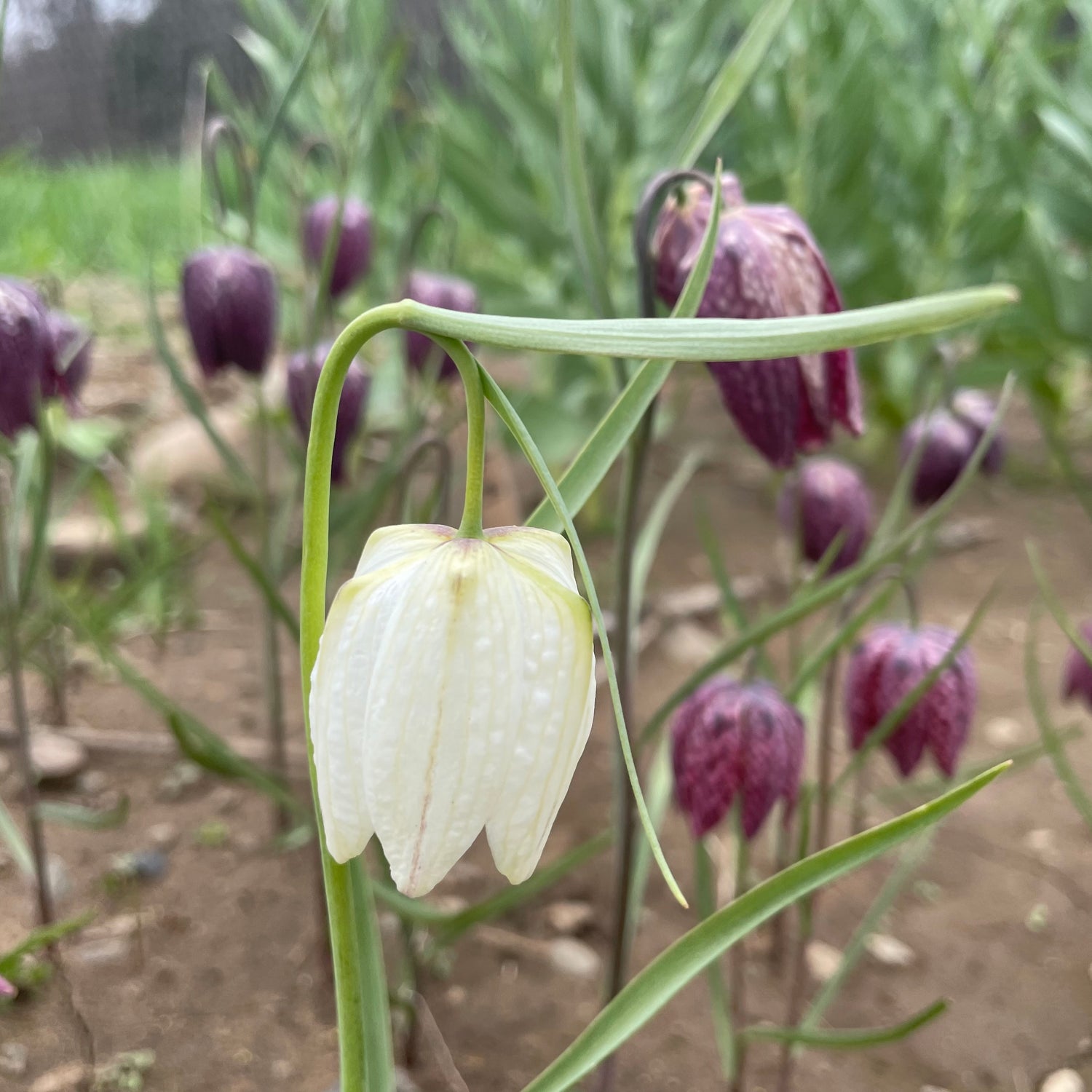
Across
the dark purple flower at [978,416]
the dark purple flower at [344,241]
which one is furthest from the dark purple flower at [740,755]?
the dark purple flower at [344,241]

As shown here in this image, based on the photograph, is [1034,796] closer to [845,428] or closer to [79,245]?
[845,428]

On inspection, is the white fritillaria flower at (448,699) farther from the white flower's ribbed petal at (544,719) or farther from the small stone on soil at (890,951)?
the small stone on soil at (890,951)

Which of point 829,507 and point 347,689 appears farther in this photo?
point 829,507

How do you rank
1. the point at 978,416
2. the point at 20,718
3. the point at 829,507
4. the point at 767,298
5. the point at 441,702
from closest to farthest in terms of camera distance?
the point at 441,702, the point at 767,298, the point at 20,718, the point at 829,507, the point at 978,416

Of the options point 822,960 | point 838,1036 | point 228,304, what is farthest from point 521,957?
point 228,304

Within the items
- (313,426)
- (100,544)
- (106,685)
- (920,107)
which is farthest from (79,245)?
(313,426)

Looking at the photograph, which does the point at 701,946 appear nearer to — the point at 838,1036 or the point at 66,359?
the point at 838,1036

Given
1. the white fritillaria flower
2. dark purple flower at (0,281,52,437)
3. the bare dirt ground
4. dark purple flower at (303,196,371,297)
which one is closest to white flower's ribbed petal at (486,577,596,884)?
the white fritillaria flower
